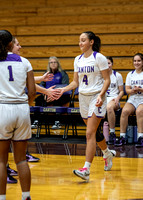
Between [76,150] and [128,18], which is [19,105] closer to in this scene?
[76,150]

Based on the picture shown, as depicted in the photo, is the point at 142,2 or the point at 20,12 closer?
the point at 142,2

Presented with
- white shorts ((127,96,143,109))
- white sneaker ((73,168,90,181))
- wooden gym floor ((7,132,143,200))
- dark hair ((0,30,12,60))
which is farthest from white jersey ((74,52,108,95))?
white shorts ((127,96,143,109))

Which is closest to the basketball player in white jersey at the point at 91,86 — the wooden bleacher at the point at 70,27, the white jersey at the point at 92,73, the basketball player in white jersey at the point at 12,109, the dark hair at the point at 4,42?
the white jersey at the point at 92,73

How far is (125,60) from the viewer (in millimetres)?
7711

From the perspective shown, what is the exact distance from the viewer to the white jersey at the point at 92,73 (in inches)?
145

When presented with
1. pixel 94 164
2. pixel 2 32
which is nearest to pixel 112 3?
pixel 94 164

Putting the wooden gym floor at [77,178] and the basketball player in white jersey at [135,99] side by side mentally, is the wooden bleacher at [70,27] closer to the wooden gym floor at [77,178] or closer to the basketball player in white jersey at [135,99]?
the basketball player in white jersey at [135,99]

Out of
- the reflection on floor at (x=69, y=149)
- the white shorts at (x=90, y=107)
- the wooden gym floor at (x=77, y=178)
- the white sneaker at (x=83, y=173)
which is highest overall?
the white shorts at (x=90, y=107)

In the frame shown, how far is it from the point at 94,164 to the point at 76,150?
3.12 ft

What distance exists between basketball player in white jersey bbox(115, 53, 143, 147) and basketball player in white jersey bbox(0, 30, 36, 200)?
3.35 metres

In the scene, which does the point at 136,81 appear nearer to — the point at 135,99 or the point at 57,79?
the point at 135,99

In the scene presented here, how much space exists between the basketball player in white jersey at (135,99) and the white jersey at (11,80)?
3.46 metres

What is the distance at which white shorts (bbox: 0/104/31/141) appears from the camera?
8.26 ft

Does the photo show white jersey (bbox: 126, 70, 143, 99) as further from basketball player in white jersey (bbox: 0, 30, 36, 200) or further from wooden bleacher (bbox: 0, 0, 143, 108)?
basketball player in white jersey (bbox: 0, 30, 36, 200)
